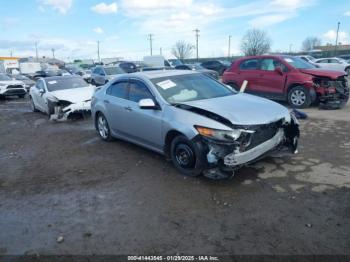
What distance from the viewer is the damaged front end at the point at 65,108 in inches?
396

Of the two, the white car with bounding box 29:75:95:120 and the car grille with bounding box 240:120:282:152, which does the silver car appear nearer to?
the car grille with bounding box 240:120:282:152

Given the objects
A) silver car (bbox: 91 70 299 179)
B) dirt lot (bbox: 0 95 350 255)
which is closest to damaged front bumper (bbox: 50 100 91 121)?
dirt lot (bbox: 0 95 350 255)

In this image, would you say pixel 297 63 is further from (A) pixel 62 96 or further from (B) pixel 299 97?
(A) pixel 62 96

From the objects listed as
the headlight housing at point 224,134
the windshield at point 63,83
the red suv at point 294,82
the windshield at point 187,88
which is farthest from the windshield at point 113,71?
the headlight housing at point 224,134

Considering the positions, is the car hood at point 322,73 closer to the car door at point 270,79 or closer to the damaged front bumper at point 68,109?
the car door at point 270,79

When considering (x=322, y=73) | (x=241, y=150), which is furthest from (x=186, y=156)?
(x=322, y=73)

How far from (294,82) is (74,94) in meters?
7.29

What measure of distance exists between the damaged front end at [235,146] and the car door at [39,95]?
8.72 m

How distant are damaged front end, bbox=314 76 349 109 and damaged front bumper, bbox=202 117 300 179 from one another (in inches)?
223

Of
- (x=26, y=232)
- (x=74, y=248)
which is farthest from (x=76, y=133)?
(x=74, y=248)

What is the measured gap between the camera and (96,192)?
450cm

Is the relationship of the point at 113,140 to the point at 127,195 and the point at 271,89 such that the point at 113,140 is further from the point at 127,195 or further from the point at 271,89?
the point at 271,89

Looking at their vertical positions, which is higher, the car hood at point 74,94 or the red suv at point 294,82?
the red suv at point 294,82

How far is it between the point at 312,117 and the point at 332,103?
5.00 feet
